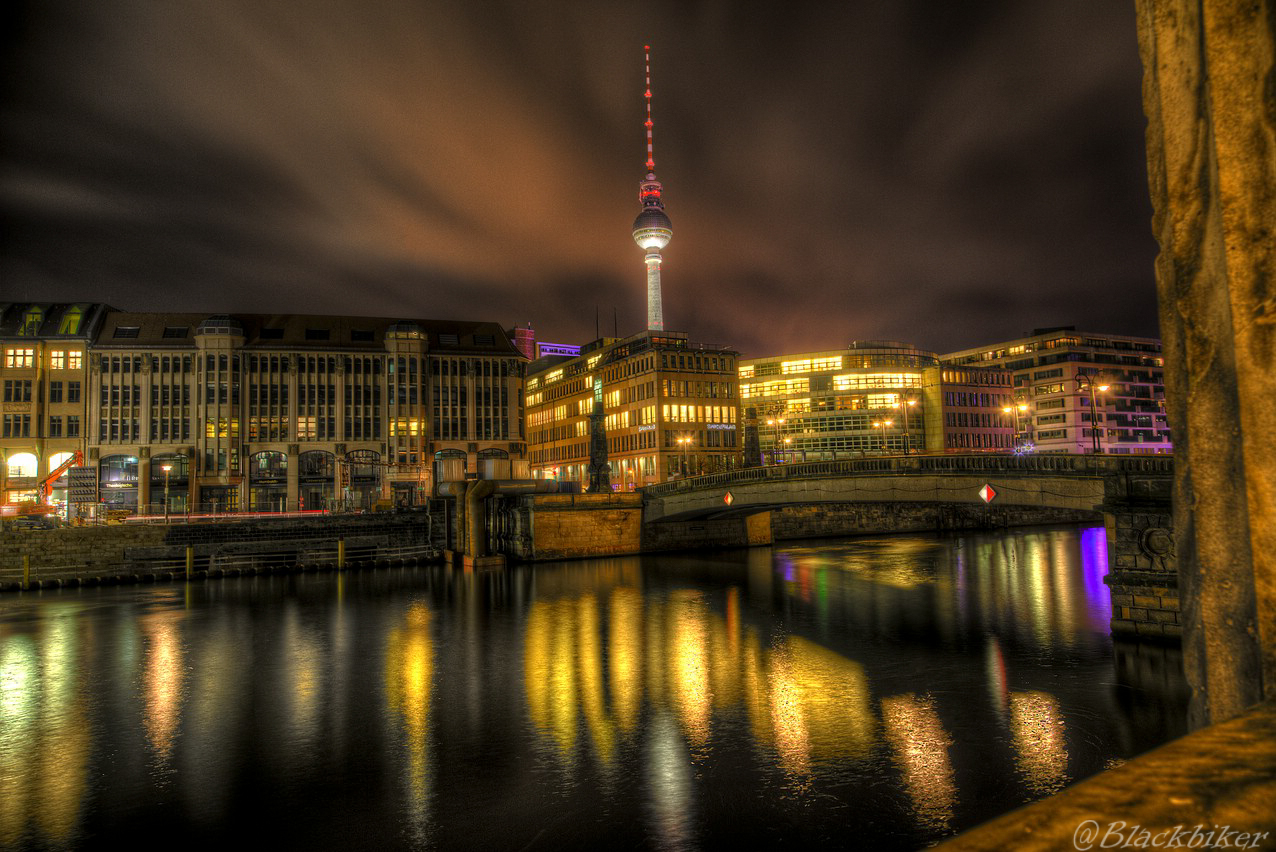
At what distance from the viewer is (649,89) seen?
6978 inches

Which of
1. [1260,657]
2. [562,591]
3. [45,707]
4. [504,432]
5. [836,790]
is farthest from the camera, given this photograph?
[504,432]

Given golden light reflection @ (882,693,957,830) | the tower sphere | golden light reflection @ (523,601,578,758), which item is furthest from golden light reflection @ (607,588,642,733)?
the tower sphere

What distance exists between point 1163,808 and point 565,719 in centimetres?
1773

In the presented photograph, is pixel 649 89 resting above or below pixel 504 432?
above

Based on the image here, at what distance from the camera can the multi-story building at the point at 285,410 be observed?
7512 cm

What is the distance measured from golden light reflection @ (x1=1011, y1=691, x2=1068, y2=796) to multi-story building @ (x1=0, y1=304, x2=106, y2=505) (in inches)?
3235

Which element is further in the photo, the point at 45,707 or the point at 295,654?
the point at 295,654

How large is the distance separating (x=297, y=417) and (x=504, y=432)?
2193 centimetres

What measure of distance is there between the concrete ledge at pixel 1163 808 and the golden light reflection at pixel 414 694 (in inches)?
489

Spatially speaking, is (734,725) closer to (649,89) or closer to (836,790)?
(836,790)

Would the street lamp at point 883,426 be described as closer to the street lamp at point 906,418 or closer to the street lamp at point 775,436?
the street lamp at point 906,418

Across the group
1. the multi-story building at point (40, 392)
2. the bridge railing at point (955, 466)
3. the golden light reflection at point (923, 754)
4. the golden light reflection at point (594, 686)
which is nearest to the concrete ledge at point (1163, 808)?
the golden light reflection at point (923, 754)

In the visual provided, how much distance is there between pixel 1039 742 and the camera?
1566 centimetres

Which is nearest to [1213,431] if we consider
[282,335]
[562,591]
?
[562,591]
